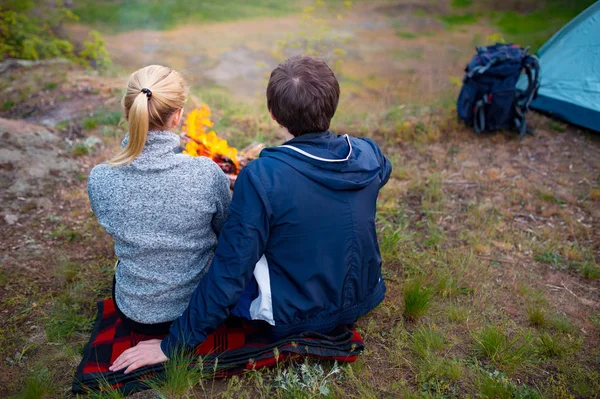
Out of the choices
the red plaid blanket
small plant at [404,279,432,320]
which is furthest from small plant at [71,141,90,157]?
small plant at [404,279,432,320]

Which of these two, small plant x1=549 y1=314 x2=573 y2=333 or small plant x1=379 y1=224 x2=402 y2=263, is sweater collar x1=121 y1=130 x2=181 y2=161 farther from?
small plant x1=549 y1=314 x2=573 y2=333

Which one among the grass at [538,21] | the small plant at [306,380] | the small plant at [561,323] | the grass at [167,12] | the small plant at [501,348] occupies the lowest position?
the grass at [167,12]

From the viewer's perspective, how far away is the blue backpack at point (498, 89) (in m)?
4.61

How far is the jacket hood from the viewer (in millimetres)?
1847

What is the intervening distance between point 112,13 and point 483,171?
15190mm

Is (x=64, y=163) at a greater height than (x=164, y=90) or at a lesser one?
lesser

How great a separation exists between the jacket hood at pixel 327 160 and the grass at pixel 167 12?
48.7 feet

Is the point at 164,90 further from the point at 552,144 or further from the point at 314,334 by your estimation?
the point at 552,144

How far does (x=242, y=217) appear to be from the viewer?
178cm

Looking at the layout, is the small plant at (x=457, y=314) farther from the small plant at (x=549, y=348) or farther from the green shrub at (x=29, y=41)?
the green shrub at (x=29, y=41)

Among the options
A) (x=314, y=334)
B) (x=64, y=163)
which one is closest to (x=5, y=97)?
(x=64, y=163)

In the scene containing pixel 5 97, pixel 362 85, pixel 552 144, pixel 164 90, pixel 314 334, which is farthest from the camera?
pixel 362 85

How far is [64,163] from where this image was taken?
3.98m

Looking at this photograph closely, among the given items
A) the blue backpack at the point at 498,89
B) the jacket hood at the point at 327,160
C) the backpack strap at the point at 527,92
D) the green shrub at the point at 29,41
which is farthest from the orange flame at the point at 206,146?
the green shrub at the point at 29,41
